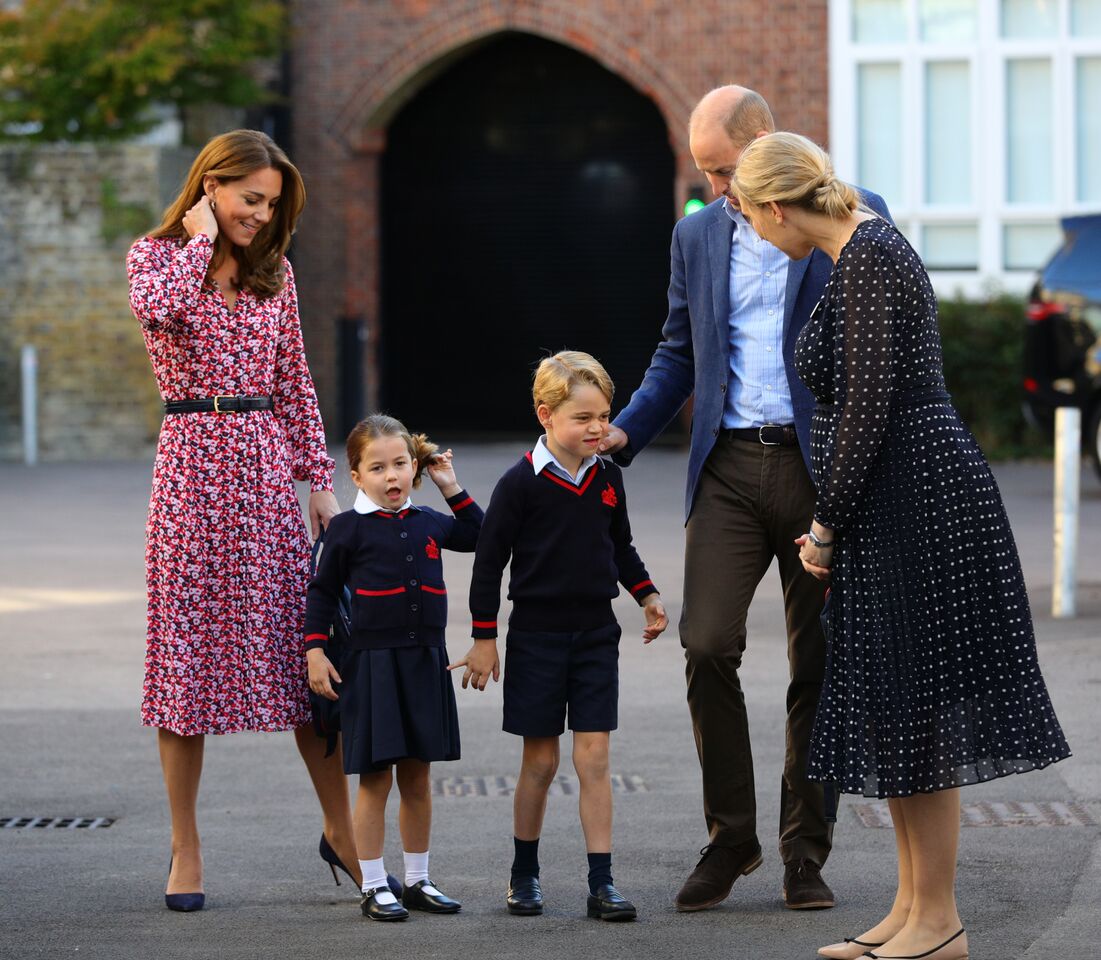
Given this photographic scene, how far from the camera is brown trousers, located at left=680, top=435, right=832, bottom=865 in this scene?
5277mm

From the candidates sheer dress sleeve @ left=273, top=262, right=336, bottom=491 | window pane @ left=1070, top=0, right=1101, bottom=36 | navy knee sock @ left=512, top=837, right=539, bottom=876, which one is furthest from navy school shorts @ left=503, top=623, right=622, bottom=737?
window pane @ left=1070, top=0, right=1101, bottom=36

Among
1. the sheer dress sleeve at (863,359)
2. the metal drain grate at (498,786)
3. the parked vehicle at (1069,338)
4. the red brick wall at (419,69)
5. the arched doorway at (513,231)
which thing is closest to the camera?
the sheer dress sleeve at (863,359)

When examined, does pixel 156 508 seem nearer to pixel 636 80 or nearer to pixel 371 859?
pixel 371 859

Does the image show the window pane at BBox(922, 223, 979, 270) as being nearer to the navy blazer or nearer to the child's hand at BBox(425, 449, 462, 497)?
the navy blazer

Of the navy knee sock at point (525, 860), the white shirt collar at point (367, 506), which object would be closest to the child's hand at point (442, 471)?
the white shirt collar at point (367, 506)

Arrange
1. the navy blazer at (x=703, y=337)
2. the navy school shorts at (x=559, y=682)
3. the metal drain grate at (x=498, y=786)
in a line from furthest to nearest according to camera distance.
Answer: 1. the metal drain grate at (x=498, y=786)
2. the navy blazer at (x=703, y=337)
3. the navy school shorts at (x=559, y=682)

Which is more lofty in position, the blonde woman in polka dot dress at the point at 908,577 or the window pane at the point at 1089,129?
the window pane at the point at 1089,129

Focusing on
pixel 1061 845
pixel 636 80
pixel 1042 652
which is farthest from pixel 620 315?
pixel 1061 845

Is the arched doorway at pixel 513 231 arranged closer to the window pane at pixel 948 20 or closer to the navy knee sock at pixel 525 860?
the window pane at pixel 948 20

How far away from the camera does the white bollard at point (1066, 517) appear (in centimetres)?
1027

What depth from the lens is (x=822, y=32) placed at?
76.0 feet

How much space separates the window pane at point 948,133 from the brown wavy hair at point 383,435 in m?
18.7

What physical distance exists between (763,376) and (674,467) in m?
15.8

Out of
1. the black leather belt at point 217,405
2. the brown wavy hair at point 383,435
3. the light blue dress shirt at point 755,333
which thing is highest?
the light blue dress shirt at point 755,333
